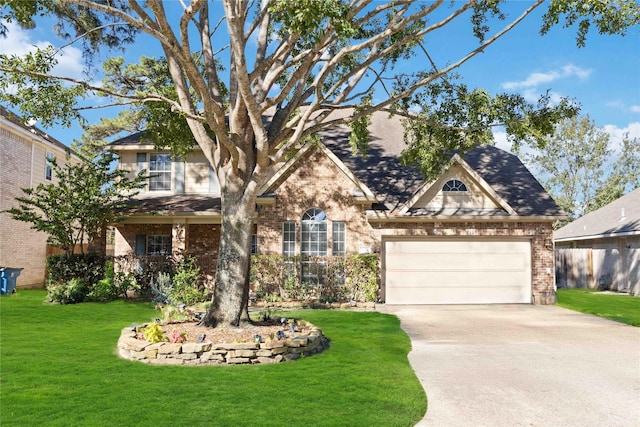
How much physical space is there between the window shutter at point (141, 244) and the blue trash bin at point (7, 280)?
14.7ft

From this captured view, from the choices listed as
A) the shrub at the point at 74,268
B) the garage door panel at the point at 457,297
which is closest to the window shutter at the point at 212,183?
the shrub at the point at 74,268

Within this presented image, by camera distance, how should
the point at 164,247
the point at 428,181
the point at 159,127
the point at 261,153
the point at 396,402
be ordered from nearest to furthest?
1. the point at 396,402
2. the point at 261,153
3. the point at 159,127
4. the point at 428,181
5. the point at 164,247

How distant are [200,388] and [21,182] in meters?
18.9

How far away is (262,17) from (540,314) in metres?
11.1

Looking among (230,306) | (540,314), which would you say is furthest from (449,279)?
(230,306)

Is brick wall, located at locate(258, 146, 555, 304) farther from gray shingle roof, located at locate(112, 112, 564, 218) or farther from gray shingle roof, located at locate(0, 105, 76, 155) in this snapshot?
gray shingle roof, located at locate(0, 105, 76, 155)

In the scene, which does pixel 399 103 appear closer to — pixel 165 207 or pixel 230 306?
pixel 230 306

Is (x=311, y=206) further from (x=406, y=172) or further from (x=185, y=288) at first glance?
(x=185, y=288)

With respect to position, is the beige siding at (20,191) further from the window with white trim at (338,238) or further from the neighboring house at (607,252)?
the neighboring house at (607,252)

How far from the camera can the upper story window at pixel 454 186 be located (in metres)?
17.5

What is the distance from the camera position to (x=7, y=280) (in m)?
18.8

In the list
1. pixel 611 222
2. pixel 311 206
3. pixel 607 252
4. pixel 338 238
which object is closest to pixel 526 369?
pixel 338 238

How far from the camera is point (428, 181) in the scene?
16.1m

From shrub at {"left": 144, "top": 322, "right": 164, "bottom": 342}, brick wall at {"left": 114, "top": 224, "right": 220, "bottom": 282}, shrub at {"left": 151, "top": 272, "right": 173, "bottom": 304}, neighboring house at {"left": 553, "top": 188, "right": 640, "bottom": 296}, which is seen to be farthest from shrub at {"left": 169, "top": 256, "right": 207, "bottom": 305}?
neighboring house at {"left": 553, "top": 188, "right": 640, "bottom": 296}
